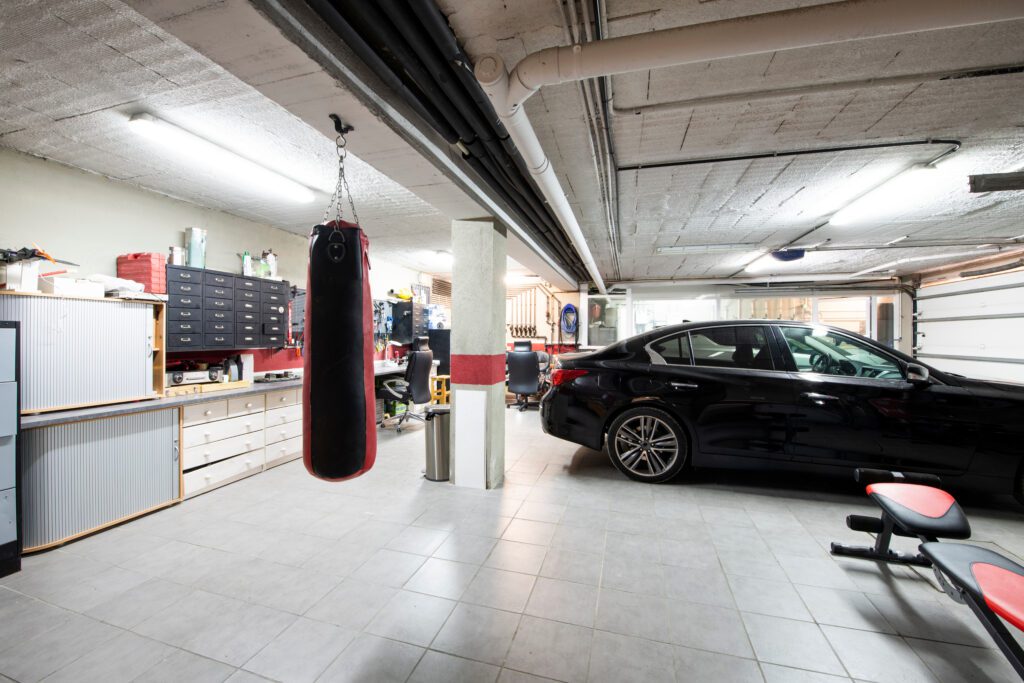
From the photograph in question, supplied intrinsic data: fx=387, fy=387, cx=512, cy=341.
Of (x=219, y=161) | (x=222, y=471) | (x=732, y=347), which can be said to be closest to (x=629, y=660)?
(x=732, y=347)

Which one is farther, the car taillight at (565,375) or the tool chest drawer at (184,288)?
the car taillight at (565,375)

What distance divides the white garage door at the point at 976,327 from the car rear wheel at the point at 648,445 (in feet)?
20.5

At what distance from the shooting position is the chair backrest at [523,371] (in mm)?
6820

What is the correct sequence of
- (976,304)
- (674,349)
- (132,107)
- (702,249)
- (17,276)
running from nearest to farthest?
(132,107) → (17,276) → (674,349) → (702,249) → (976,304)

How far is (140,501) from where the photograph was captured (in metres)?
2.84

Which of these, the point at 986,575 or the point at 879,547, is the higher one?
the point at 986,575

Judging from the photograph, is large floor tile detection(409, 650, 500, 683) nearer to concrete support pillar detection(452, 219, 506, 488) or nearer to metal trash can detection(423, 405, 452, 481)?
concrete support pillar detection(452, 219, 506, 488)

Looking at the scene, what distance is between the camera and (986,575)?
4.75 feet

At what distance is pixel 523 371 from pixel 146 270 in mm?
5006

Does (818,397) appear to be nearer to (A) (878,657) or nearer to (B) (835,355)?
(B) (835,355)

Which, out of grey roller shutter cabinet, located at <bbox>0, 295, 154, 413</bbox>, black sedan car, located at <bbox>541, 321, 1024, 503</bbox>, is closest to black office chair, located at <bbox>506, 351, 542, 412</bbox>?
black sedan car, located at <bbox>541, 321, 1024, 503</bbox>

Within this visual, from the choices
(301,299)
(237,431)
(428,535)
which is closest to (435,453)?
(428,535)

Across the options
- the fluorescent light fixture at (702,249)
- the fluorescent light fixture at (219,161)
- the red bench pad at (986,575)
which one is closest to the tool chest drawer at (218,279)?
the fluorescent light fixture at (219,161)

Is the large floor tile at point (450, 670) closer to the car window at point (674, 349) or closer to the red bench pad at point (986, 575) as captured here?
the red bench pad at point (986, 575)
